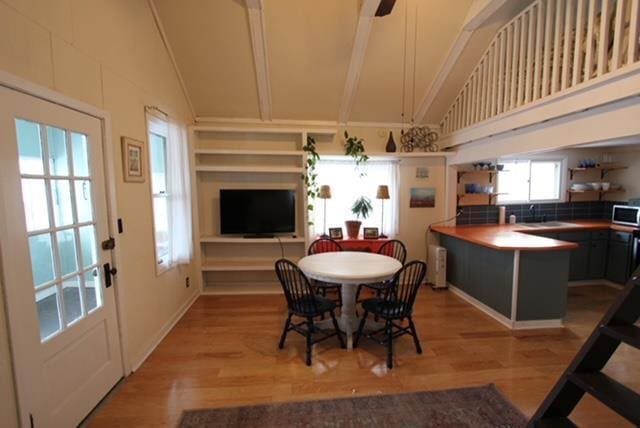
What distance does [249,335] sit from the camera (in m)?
3.07

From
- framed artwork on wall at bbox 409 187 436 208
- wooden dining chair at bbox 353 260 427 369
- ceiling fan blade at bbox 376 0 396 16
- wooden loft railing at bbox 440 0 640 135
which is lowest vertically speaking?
wooden dining chair at bbox 353 260 427 369

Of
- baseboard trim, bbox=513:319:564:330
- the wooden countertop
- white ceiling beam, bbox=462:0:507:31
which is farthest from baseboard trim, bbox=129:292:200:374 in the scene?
white ceiling beam, bbox=462:0:507:31

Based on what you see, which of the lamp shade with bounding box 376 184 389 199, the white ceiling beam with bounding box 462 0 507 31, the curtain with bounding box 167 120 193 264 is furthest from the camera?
the lamp shade with bounding box 376 184 389 199

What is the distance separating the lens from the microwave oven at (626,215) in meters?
4.02

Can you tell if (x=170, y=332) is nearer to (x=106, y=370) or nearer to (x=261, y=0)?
(x=106, y=370)

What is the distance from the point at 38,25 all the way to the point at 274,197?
2.81 m

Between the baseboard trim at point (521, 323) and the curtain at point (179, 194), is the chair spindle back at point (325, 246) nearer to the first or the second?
the curtain at point (179, 194)

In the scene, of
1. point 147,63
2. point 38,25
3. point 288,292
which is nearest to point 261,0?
point 147,63

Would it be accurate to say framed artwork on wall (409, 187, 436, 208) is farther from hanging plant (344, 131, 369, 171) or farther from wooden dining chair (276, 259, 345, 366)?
wooden dining chair (276, 259, 345, 366)

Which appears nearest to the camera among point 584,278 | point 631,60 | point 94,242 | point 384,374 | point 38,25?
point 38,25

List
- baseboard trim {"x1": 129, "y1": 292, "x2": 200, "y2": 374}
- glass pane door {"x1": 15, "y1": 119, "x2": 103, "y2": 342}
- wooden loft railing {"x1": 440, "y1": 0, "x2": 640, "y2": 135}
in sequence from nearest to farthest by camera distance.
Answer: glass pane door {"x1": 15, "y1": 119, "x2": 103, "y2": 342} → wooden loft railing {"x1": 440, "y1": 0, "x2": 640, "y2": 135} → baseboard trim {"x1": 129, "y1": 292, "x2": 200, "y2": 374}

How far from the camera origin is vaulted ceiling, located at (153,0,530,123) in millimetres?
3043

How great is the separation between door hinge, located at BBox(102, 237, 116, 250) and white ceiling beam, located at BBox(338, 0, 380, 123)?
306 cm

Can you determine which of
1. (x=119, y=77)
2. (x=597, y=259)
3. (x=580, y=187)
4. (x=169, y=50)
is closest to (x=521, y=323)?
(x=597, y=259)
